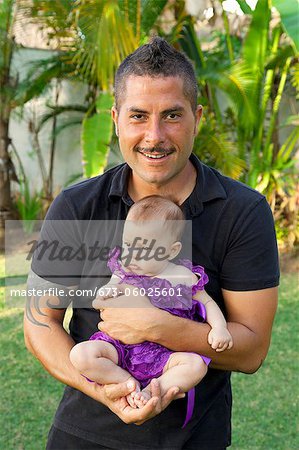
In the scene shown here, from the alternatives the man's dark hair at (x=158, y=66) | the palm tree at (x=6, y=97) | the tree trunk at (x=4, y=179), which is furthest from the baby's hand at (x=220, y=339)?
the tree trunk at (x=4, y=179)

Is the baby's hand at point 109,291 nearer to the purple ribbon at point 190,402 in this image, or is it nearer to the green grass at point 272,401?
the purple ribbon at point 190,402

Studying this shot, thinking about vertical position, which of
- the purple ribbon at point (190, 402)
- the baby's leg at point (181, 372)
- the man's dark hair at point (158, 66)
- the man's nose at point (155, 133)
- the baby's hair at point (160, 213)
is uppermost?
the man's dark hair at point (158, 66)

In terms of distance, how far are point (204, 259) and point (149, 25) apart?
5.43 metres

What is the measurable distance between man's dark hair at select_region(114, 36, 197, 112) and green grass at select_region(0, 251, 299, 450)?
268 cm

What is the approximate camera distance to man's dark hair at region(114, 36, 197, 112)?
2180 mm

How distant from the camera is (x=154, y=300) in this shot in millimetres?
2180

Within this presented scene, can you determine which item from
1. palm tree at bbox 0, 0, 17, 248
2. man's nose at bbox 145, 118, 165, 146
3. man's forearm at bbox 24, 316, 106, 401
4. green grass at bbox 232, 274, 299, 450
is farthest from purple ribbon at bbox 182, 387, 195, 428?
palm tree at bbox 0, 0, 17, 248

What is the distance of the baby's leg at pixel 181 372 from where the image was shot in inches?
78.3


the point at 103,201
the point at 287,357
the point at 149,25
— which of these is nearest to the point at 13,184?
the point at 149,25

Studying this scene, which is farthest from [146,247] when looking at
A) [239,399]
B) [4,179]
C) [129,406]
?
[4,179]

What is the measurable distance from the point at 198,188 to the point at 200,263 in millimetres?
272

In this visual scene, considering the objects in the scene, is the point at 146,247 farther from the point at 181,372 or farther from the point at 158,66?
the point at 158,66

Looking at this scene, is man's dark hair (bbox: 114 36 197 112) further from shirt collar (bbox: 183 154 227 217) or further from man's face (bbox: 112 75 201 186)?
shirt collar (bbox: 183 154 227 217)

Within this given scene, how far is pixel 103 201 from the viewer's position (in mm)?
2293
